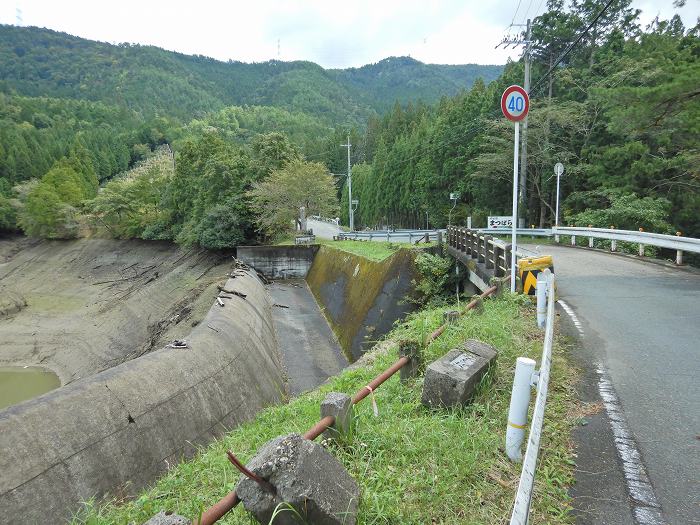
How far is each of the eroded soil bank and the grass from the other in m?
11.9

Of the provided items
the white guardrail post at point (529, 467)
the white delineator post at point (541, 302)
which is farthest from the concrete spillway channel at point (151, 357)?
the white delineator post at point (541, 302)

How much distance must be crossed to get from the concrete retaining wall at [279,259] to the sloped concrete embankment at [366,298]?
6.14m

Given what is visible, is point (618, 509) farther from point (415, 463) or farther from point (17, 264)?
point (17, 264)

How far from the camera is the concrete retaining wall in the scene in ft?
89.7

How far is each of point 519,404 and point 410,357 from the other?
6.39 feet

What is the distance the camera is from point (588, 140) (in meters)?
26.2

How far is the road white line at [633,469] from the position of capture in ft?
9.12

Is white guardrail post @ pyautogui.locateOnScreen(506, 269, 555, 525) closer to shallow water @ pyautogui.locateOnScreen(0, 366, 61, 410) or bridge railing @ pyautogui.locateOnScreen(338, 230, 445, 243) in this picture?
shallow water @ pyautogui.locateOnScreen(0, 366, 61, 410)

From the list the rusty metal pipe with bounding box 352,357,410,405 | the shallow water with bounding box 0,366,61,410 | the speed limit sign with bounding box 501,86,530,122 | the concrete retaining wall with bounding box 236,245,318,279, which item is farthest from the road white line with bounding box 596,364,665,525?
the concrete retaining wall with bounding box 236,245,318,279

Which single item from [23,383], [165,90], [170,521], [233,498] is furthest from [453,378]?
[165,90]

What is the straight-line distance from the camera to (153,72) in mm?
188625

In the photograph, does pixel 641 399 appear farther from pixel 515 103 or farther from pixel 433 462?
pixel 515 103

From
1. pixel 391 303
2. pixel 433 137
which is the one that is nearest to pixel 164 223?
pixel 433 137

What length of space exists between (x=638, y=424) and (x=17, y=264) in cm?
5710
